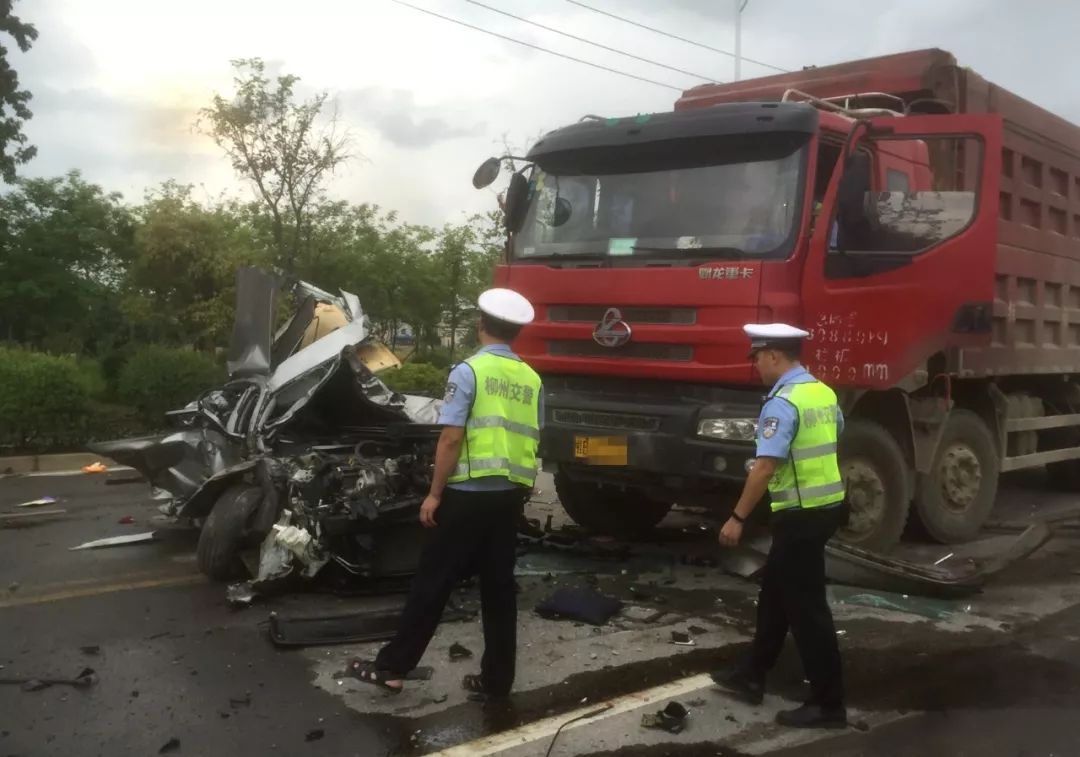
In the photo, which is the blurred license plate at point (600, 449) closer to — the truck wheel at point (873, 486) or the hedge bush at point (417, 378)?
the truck wheel at point (873, 486)

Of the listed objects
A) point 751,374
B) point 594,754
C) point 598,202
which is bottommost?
point 594,754

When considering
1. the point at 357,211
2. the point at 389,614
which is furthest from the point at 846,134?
the point at 357,211

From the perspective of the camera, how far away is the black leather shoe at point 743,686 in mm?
4387

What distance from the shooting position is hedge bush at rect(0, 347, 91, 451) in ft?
37.6

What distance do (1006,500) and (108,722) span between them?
8741mm

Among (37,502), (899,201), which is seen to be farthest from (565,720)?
(37,502)

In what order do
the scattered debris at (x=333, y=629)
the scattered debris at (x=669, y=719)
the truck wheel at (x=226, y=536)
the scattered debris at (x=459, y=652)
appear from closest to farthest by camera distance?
the scattered debris at (x=669, y=719), the scattered debris at (x=459, y=652), the scattered debris at (x=333, y=629), the truck wheel at (x=226, y=536)

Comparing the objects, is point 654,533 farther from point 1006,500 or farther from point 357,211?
point 357,211

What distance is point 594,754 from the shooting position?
3840mm

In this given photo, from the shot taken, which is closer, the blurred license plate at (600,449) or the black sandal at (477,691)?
the black sandal at (477,691)

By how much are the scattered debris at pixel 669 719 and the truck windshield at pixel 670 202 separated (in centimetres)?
274

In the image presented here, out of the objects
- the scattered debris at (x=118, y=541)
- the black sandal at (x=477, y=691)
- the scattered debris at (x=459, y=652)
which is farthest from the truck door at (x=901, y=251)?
the scattered debris at (x=118, y=541)

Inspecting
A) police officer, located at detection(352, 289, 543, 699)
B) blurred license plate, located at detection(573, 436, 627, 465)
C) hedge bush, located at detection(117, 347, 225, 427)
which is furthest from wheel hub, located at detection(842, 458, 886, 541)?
hedge bush, located at detection(117, 347, 225, 427)

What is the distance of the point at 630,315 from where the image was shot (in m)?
6.20
